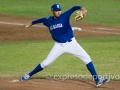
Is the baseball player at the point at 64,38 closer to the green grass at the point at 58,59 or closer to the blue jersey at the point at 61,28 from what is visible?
the blue jersey at the point at 61,28

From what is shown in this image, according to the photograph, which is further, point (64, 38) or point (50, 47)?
point (50, 47)

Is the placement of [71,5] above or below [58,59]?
above

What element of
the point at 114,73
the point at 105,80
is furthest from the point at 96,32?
the point at 105,80

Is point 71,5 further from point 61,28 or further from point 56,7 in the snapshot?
point 56,7

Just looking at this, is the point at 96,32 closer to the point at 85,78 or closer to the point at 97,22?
the point at 97,22

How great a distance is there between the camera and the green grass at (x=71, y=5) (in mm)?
27091

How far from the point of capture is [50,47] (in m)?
17.1

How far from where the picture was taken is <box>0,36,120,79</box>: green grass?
492 inches

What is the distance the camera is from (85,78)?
11.2 meters

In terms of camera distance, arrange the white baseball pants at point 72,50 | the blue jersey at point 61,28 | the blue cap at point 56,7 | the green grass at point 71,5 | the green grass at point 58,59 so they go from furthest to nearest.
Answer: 1. the green grass at point 71,5
2. the green grass at point 58,59
3. the white baseball pants at point 72,50
4. the blue jersey at point 61,28
5. the blue cap at point 56,7

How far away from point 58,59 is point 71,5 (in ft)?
57.2

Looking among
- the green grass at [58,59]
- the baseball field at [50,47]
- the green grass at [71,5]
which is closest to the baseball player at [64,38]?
the baseball field at [50,47]
